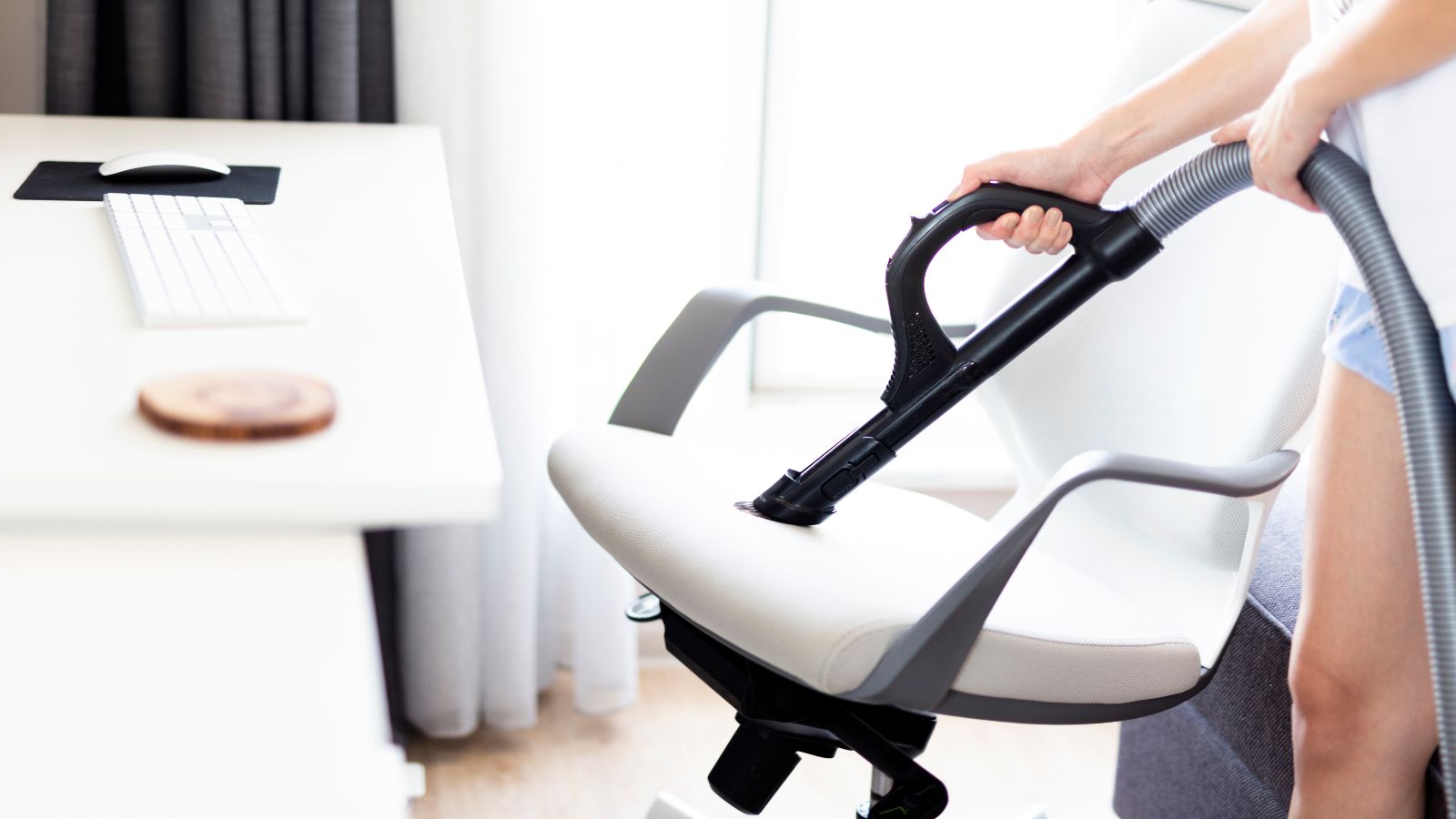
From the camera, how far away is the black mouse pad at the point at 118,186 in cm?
110

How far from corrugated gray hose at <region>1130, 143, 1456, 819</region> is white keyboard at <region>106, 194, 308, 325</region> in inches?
26.6

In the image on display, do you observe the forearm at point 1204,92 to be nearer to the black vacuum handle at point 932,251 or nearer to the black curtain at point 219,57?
the black vacuum handle at point 932,251

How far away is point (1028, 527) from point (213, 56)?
3.68 ft

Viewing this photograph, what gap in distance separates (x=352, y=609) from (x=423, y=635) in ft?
4.16

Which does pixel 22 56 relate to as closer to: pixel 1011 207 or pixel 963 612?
pixel 1011 207

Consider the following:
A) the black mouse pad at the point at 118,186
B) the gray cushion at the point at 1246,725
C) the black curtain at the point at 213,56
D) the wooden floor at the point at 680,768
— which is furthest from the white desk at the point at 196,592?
the wooden floor at the point at 680,768

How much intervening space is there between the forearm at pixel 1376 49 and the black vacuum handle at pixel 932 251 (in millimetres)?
214

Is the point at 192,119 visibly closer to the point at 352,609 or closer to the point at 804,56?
the point at 804,56

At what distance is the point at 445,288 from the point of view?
34.9 inches

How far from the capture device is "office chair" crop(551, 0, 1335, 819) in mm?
966

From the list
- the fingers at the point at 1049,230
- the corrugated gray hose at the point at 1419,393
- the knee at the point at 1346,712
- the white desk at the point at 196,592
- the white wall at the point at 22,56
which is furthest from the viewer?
the white wall at the point at 22,56

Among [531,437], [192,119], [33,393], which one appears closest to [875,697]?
[33,393]

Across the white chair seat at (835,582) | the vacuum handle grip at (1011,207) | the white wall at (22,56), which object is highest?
the white wall at (22,56)

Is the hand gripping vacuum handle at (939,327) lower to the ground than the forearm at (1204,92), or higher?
lower
